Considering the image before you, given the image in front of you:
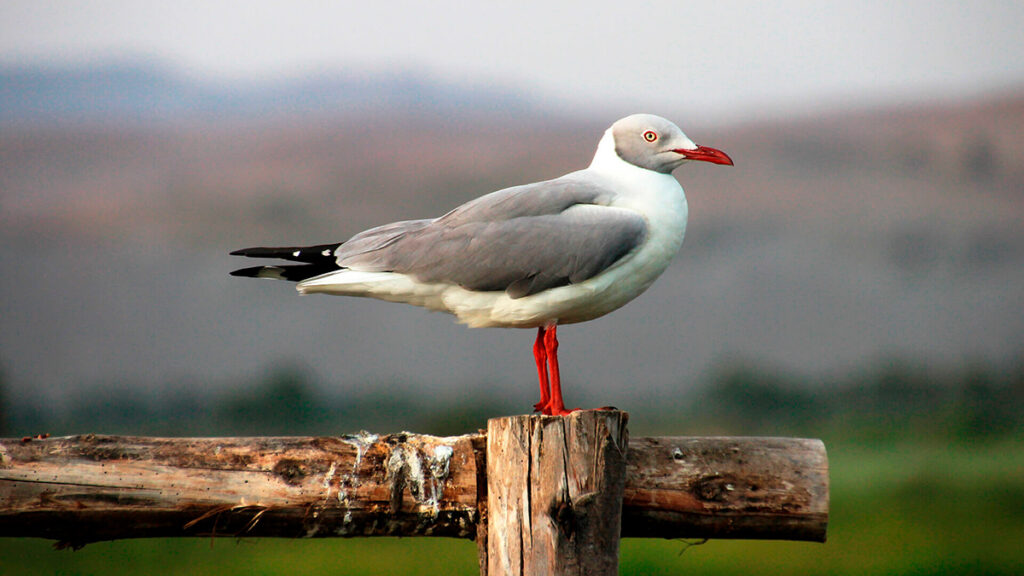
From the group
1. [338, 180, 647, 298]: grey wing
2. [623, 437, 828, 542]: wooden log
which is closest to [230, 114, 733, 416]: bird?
[338, 180, 647, 298]: grey wing

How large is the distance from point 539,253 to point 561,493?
0.63 meters

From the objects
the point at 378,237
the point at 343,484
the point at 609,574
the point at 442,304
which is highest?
the point at 378,237

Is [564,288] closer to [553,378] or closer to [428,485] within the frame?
[553,378]

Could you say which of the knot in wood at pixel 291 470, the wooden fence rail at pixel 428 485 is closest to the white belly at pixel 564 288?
the wooden fence rail at pixel 428 485

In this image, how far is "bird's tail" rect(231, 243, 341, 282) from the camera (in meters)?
2.27

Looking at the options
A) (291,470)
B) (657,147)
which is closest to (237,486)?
(291,470)

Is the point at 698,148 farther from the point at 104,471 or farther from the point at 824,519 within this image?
the point at 104,471

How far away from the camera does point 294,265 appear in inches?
89.8

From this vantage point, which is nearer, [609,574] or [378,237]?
[609,574]

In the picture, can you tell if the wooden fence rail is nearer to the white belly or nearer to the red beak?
the white belly

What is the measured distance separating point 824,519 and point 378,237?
3.95 feet

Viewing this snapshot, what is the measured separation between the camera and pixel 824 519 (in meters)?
1.95

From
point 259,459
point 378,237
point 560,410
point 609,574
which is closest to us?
point 609,574

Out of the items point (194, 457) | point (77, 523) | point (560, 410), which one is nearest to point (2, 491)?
point (77, 523)
